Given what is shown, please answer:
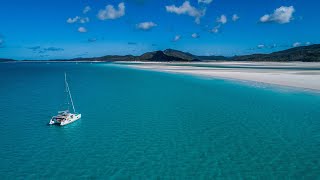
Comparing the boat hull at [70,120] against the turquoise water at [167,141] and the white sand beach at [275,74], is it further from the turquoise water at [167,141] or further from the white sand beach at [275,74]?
the white sand beach at [275,74]

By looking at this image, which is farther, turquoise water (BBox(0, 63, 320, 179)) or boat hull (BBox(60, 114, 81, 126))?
boat hull (BBox(60, 114, 81, 126))

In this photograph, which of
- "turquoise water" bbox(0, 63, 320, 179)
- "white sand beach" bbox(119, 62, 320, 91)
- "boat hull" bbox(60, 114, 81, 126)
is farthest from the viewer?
"white sand beach" bbox(119, 62, 320, 91)

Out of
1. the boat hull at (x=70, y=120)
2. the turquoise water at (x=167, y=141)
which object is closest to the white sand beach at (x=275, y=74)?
the turquoise water at (x=167, y=141)

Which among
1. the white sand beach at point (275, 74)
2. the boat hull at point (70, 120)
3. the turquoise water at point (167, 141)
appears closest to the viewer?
the turquoise water at point (167, 141)

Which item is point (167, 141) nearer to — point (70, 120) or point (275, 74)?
point (70, 120)

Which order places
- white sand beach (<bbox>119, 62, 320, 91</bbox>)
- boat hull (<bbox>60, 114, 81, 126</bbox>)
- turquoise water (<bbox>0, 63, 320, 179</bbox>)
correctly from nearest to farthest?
turquoise water (<bbox>0, 63, 320, 179</bbox>) < boat hull (<bbox>60, 114, 81, 126</bbox>) < white sand beach (<bbox>119, 62, 320, 91</bbox>)

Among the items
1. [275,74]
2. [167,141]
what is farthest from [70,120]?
[275,74]

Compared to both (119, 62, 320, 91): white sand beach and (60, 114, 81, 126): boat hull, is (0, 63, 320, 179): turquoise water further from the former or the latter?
(119, 62, 320, 91): white sand beach

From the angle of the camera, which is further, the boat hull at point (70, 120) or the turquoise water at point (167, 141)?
the boat hull at point (70, 120)

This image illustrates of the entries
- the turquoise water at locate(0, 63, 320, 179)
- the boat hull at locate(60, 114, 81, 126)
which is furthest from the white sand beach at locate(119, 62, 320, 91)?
the boat hull at locate(60, 114, 81, 126)
